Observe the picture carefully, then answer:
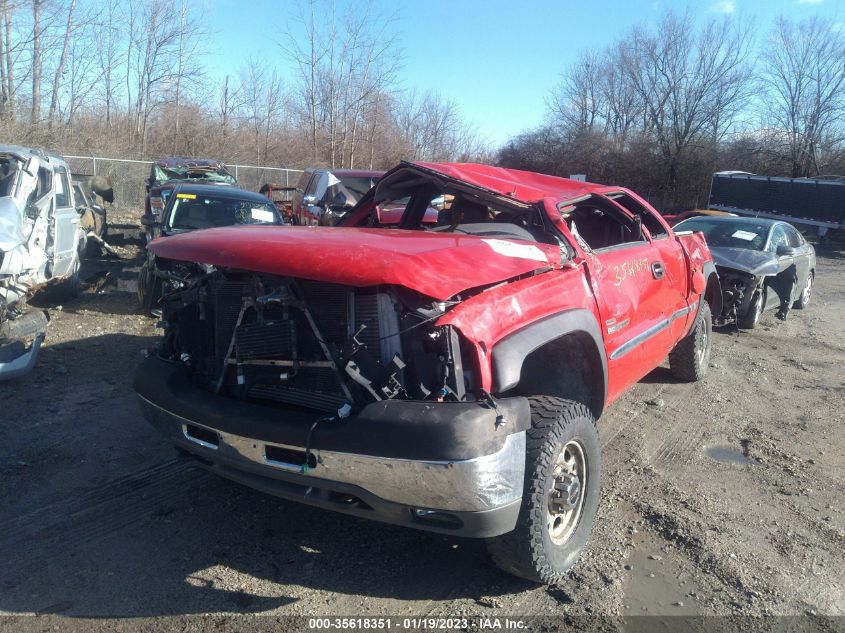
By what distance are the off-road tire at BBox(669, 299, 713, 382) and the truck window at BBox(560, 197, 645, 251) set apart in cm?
152

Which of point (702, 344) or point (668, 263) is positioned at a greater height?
point (668, 263)

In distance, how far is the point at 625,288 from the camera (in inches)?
161

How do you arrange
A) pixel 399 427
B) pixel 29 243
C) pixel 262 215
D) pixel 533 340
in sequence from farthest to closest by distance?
pixel 262 215 → pixel 29 243 → pixel 533 340 → pixel 399 427

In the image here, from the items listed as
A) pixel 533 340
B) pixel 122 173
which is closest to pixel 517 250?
pixel 533 340

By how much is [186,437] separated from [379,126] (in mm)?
27223

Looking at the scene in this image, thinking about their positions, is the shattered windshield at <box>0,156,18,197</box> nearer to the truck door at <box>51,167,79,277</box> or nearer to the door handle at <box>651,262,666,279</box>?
the truck door at <box>51,167,79,277</box>

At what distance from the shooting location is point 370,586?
10.00 feet

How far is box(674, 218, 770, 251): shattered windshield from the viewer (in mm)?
9461

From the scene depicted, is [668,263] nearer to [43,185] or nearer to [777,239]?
[777,239]

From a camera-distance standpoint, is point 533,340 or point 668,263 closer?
point 533,340

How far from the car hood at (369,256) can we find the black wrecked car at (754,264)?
19.2 feet

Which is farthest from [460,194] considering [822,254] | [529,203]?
[822,254]

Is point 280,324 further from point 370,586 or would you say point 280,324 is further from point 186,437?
point 370,586

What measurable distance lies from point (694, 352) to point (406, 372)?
4332mm
